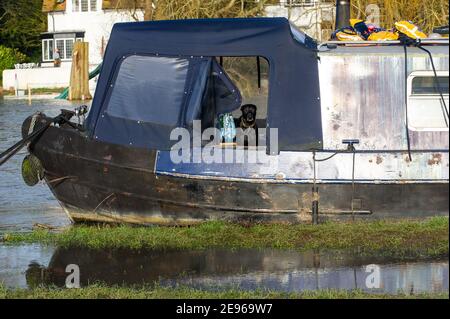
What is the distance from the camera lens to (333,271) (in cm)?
1005

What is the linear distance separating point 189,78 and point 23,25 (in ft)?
198

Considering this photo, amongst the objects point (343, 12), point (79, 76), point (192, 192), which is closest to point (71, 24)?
point (79, 76)

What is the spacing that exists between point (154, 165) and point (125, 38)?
1.69 meters

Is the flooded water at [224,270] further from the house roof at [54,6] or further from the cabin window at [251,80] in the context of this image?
the house roof at [54,6]

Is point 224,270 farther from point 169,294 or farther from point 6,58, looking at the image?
point 6,58

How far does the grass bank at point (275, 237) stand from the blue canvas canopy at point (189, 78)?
1156mm

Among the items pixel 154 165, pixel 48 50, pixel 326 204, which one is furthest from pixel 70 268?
pixel 48 50

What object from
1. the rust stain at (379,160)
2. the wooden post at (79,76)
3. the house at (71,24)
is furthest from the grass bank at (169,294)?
the house at (71,24)

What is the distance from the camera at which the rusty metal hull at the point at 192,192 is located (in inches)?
475

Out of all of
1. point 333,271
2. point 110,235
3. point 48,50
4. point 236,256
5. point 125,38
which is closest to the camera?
point 333,271

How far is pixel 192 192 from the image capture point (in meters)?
12.4

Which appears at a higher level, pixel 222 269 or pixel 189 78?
pixel 189 78

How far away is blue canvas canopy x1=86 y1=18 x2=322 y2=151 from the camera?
12.3 metres
